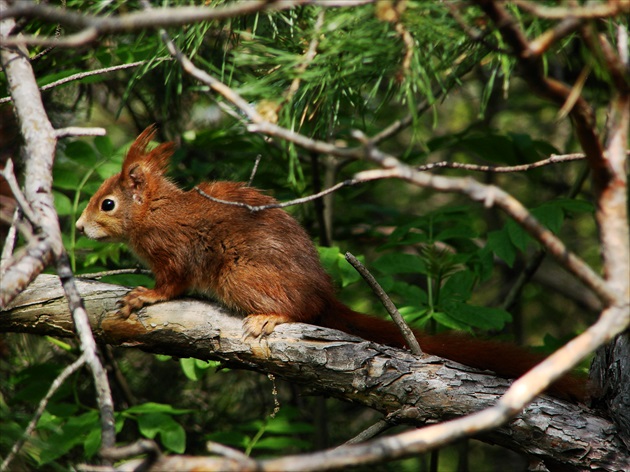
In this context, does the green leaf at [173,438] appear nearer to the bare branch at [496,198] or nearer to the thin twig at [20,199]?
the thin twig at [20,199]

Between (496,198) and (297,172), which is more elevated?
(496,198)

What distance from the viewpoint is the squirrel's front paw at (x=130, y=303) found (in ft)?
7.84

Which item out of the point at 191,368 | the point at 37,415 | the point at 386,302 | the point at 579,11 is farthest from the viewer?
the point at 191,368

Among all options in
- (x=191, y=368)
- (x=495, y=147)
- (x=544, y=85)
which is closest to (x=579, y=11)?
(x=544, y=85)

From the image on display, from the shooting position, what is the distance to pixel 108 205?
3.03 meters

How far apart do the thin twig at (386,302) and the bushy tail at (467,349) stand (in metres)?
0.17

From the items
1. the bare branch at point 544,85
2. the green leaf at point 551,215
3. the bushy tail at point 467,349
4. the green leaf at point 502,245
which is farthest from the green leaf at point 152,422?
the bare branch at point 544,85

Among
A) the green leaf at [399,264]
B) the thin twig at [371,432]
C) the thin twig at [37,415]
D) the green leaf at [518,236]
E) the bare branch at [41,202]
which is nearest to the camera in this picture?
the thin twig at [37,415]

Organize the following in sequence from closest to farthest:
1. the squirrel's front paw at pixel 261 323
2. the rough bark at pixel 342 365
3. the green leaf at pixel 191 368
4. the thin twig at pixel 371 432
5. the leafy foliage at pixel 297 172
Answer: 1. the leafy foliage at pixel 297 172
2. the rough bark at pixel 342 365
3. the thin twig at pixel 371 432
4. the squirrel's front paw at pixel 261 323
5. the green leaf at pixel 191 368

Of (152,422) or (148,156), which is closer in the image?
(152,422)

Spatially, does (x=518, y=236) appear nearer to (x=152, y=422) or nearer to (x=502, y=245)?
(x=502, y=245)

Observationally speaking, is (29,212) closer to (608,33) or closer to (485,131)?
(608,33)

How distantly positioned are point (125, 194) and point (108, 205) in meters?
0.09

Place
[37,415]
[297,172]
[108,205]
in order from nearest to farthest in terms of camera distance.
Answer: [37,415] < [108,205] < [297,172]
